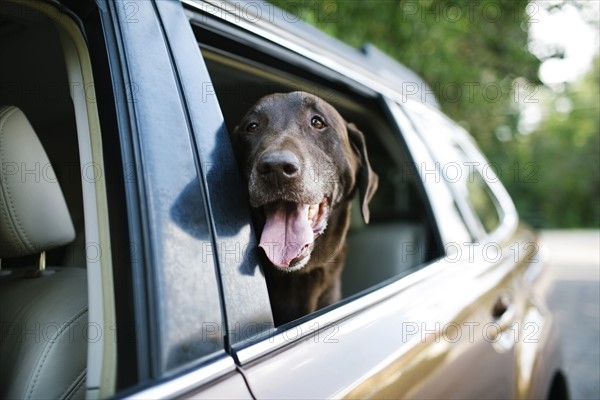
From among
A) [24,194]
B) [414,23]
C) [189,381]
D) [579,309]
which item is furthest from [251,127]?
[579,309]

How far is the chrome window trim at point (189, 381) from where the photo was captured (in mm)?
1002

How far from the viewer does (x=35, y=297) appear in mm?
1749

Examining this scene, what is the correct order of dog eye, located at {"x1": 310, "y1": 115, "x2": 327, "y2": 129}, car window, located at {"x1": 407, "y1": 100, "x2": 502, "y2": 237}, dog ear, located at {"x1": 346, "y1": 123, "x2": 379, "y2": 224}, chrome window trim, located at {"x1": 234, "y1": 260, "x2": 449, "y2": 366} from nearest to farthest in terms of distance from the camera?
chrome window trim, located at {"x1": 234, "y1": 260, "x2": 449, "y2": 366} < dog eye, located at {"x1": 310, "y1": 115, "x2": 327, "y2": 129} < dog ear, located at {"x1": 346, "y1": 123, "x2": 379, "y2": 224} < car window, located at {"x1": 407, "y1": 100, "x2": 502, "y2": 237}

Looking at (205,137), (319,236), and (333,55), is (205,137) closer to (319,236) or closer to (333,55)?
(319,236)

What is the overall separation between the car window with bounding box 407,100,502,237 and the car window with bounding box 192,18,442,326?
203mm

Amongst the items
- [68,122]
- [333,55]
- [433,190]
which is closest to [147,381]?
[68,122]

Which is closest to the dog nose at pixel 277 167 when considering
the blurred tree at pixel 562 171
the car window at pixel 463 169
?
the car window at pixel 463 169

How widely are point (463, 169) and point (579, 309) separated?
5.65 m

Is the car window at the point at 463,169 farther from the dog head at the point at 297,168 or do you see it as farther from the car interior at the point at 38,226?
the car interior at the point at 38,226

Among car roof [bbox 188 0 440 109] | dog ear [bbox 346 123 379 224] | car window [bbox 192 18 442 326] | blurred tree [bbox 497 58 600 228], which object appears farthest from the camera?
blurred tree [bbox 497 58 600 228]

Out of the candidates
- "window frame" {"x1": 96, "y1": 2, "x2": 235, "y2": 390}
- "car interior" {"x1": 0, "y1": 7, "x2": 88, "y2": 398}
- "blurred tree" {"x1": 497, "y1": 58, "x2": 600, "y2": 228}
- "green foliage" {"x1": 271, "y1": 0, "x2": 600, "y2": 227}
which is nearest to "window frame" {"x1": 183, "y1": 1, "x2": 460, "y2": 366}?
"window frame" {"x1": 96, "y1": 2, "x2": 235, "y2": 390}

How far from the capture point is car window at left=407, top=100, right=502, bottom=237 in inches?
125

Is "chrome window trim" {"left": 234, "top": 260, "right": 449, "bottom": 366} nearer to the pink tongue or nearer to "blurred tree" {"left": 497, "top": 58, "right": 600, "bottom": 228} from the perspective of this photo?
the pink tongue

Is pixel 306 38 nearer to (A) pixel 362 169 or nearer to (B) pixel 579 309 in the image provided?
(A) pixel 362 169
